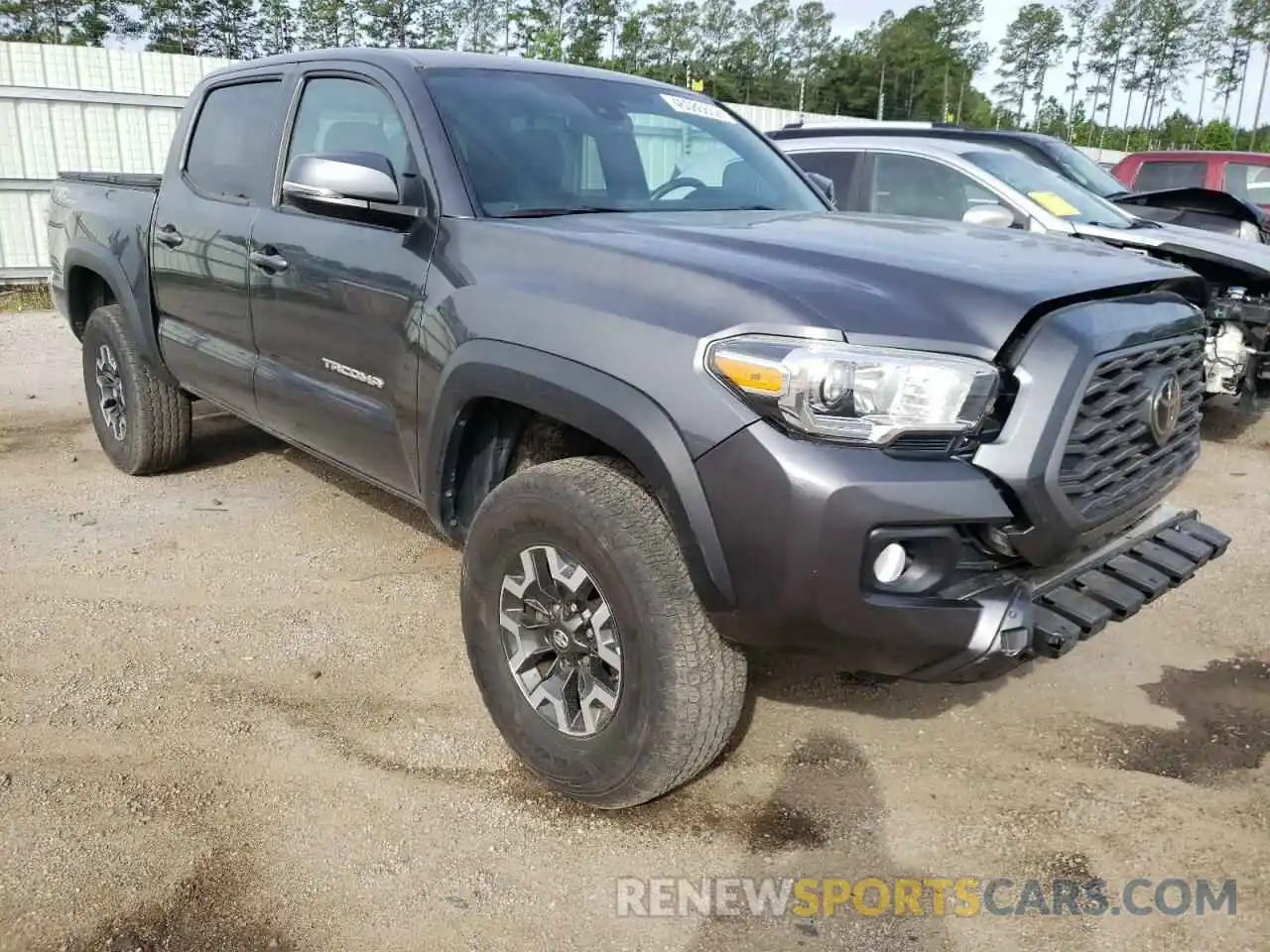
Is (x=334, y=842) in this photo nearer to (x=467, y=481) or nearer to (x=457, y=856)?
(x=457, y=856)

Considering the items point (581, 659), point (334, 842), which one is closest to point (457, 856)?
point (334, 842)

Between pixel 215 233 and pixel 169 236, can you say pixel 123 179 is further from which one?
pixel 215 233

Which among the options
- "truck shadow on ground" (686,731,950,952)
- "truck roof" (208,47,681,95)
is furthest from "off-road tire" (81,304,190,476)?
"truck shadow on ground" (686,731,950,952)

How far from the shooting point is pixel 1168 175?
38.6 feet

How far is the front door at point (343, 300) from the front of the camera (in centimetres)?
303

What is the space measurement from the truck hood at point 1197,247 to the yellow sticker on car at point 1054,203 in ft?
0.55

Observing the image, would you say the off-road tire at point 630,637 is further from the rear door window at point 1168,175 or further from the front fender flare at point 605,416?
the rear door window at point 1168,175

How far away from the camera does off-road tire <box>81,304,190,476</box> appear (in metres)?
4.89

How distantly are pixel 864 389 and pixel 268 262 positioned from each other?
2.35 m

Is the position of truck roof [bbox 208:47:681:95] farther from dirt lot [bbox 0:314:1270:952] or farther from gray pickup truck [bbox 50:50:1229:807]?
dirt lot [bbox 0:314:1270:952]

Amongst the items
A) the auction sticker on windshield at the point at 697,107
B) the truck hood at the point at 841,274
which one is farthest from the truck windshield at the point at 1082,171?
the truck hood at the point at 841,274

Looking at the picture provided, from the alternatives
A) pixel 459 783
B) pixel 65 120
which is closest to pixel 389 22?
pixel 65 120

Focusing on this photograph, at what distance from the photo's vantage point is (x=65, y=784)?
105 inches

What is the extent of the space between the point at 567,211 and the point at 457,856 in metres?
1.81
